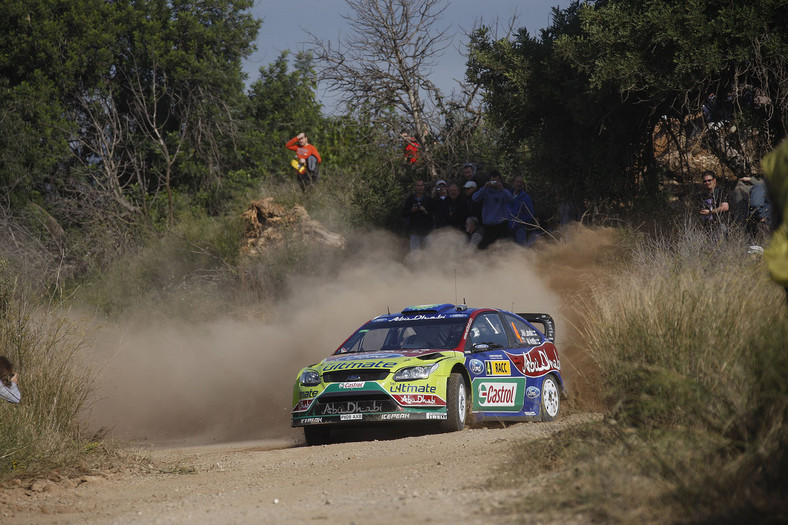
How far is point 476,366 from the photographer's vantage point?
11258 mm

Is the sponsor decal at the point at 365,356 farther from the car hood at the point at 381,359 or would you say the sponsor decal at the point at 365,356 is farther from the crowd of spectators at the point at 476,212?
the crowd of spectators at the point at 476,212

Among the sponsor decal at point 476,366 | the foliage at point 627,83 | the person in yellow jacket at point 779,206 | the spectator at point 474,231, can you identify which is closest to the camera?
the person in yellow jacket at point 779,206

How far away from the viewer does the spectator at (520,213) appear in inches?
760

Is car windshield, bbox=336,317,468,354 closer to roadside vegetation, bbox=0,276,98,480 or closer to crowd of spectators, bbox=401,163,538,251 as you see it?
roadside vegetation, bbox=0,276,98,480

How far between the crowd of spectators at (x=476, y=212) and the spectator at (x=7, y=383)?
1225 centimetres

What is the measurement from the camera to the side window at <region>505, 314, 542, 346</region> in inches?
→ 489

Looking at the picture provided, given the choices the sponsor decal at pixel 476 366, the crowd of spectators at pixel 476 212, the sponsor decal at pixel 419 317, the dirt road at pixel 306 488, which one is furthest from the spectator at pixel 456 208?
the dirt road at pixel 306 488

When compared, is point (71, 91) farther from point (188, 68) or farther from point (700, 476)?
point (700, 476)

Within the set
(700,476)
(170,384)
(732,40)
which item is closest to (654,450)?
(700,476)

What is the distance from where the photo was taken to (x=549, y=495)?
5.55 metres

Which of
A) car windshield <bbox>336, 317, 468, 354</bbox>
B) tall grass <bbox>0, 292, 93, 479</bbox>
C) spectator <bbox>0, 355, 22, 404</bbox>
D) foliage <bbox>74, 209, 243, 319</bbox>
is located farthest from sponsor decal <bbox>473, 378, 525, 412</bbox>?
foliage <bbox>74, 209, 243, 319</bbox>

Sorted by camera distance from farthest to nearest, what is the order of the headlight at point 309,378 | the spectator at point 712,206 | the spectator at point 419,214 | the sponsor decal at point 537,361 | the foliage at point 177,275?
the foliage at point 177,275 < the spectator at point 419,214 < the spectator at point 712,206 < the sponsor decal at point 537,361 < the headlight at point 309,378

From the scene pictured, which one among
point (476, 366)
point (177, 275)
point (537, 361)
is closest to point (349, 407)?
point (476, 366)

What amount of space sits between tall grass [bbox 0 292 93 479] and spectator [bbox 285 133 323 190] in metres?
15.0
